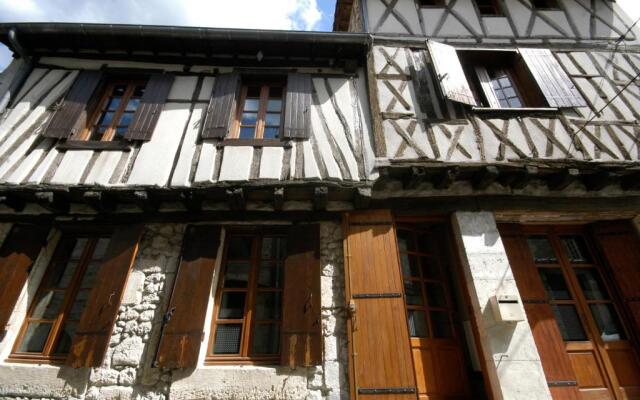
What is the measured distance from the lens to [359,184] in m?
3.87

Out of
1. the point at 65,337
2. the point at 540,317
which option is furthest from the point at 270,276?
the point at 540,317

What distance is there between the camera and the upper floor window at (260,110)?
454 cm

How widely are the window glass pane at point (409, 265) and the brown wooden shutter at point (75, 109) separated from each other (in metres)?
4.84

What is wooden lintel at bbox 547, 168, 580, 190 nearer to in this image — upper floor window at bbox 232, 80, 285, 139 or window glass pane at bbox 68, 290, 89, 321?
upper floor window at bbox 232, 80, 285, 139

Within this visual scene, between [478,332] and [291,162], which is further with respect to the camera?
[291,162]

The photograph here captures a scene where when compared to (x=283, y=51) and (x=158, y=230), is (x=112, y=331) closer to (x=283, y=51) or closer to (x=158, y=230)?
(x=158, y=230)

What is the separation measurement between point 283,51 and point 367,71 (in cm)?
142

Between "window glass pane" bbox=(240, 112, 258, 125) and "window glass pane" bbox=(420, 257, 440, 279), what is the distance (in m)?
3.16

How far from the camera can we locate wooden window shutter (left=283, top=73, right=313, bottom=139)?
433 centimetres

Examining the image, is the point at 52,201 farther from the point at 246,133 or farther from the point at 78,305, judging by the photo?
the point at 246,133

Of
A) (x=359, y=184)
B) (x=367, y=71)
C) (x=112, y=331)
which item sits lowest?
(x=112, y=331)

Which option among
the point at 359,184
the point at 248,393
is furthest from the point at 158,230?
the point at 359,184

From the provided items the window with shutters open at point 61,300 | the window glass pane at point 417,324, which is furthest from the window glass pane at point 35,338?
the window glass pane at point 417,324

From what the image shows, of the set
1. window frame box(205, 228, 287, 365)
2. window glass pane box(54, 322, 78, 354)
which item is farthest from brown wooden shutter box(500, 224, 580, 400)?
window glass pane box(54, 322, 78, 354)
